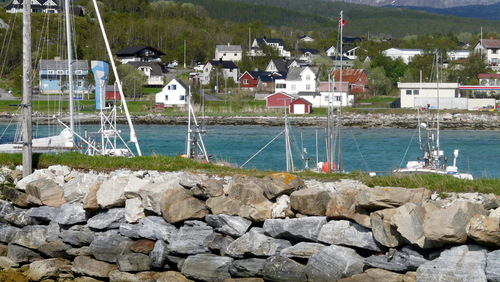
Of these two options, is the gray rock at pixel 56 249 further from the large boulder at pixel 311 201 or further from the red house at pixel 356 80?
the red house at pixel 356 80

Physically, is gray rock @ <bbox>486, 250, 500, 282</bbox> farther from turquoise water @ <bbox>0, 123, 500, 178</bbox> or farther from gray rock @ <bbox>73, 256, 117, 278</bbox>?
turquoise water @ <bbox>0, 123, 500, 178</bbox>

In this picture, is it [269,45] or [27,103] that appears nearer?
[27,103]

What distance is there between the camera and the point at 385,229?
34.3 feet

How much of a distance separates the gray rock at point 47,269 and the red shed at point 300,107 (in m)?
70.4

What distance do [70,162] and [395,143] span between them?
4536cm

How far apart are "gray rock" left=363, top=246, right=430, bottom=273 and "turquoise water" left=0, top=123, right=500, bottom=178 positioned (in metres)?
29.0

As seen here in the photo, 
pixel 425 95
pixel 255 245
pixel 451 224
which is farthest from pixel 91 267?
pixel 425 95

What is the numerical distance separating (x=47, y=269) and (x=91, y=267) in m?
0.83

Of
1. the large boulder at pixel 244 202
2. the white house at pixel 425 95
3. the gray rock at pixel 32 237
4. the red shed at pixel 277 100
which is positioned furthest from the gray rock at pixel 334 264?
the red shed at pixel 277 100

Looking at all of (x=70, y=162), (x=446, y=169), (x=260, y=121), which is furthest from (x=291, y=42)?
(x=70, y=162)

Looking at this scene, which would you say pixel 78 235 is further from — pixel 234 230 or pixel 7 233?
pixel 234 230

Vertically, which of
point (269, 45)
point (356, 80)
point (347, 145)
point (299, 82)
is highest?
point (269, 45)

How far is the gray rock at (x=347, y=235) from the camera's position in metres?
10.7

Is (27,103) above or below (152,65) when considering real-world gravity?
below
